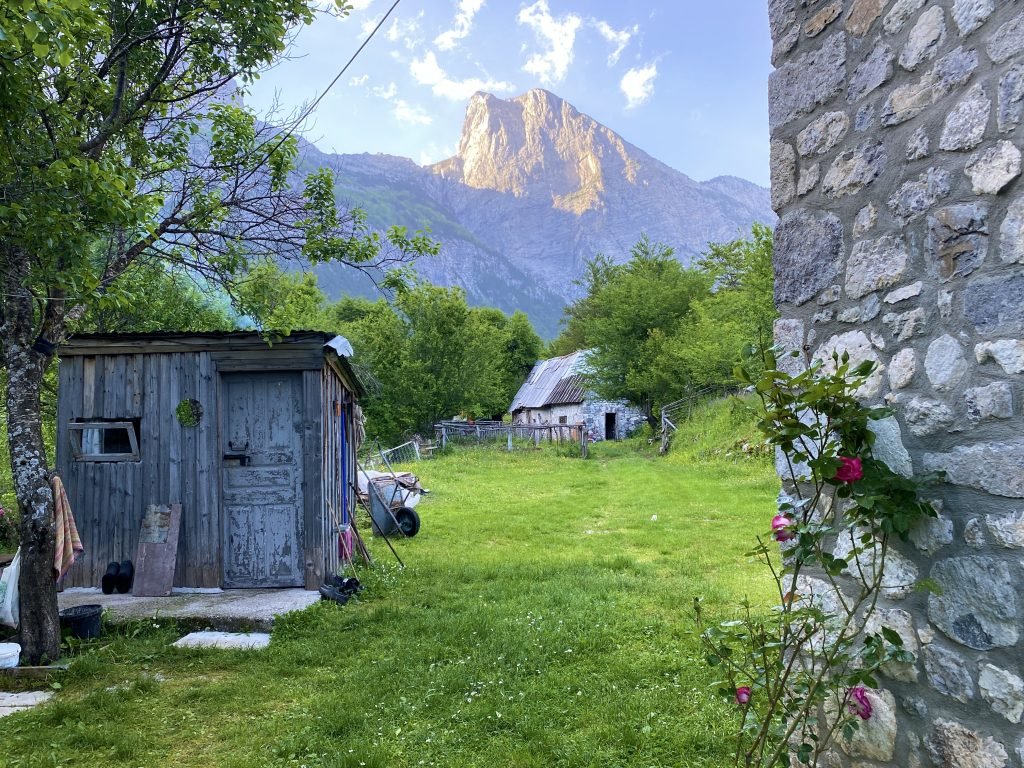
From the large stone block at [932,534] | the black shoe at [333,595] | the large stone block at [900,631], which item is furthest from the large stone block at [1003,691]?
the black shoe at [333,595]

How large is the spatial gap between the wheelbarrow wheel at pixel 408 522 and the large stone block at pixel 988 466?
8081mm

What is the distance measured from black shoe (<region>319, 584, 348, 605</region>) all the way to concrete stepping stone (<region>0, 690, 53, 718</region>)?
87.7 inches

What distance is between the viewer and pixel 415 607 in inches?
224

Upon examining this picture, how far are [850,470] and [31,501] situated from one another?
16.8 ft

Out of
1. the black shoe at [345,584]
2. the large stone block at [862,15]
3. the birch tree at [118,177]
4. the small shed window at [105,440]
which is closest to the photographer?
the large stone block at [862,15]

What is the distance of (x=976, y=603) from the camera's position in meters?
1.71

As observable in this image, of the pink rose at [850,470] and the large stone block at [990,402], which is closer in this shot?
the large stone block at [990,402]

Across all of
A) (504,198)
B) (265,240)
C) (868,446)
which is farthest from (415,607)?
(504,198)

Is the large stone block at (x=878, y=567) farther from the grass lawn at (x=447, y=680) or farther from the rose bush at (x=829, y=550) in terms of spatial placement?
the grass lawn at (x=447, y=680)

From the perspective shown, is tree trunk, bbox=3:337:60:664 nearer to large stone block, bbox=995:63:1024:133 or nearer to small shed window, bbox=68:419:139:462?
small shed window, bbox=68:419:139:462

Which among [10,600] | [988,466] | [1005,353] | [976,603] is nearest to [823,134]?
[1005,353]

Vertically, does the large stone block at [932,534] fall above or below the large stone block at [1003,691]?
above

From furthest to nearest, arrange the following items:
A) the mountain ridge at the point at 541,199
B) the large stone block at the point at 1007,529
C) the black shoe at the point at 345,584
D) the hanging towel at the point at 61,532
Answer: the mountain ridge at the point at 541,199
the black shoe at the point at 345,584
the hanging towel at the point at 61,532
the large stone block at the point at 1007,529

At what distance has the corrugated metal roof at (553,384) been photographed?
31.9 m
